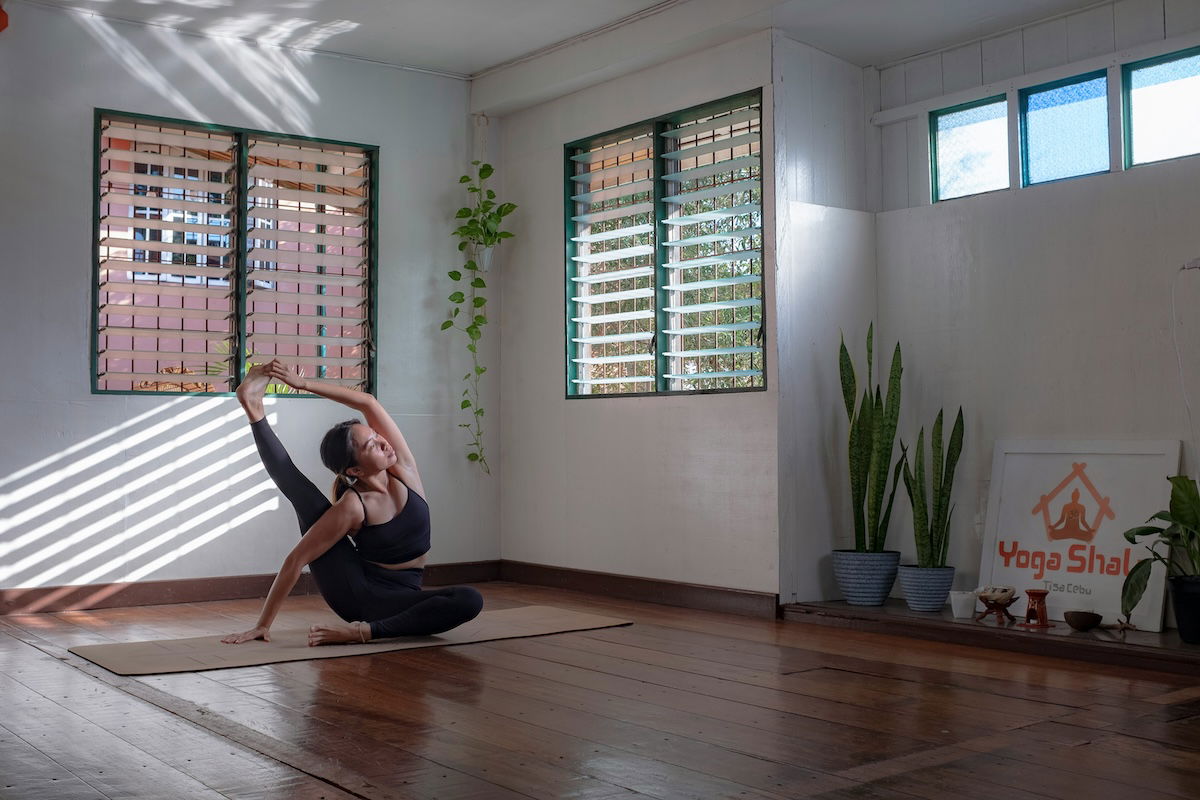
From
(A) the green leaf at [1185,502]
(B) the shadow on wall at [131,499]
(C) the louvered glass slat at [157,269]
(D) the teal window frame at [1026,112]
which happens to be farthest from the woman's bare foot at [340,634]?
(D) the teal window frame at [1026,112]

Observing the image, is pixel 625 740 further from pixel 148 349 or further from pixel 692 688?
pixel 148 349

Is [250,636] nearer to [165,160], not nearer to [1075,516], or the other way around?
[165,160]

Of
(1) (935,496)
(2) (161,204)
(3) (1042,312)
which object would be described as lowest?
(1) (935,496)

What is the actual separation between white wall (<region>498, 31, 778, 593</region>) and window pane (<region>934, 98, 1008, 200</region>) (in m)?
0.86

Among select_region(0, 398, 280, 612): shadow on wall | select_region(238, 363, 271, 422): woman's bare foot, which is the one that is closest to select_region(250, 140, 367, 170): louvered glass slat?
select_region(0, 398, 280, 612): shadow on wall

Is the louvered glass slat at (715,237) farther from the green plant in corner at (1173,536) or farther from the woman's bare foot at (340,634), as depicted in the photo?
the woman's bare foot at (340,634)

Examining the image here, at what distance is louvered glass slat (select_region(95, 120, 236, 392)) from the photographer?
571 centimetres

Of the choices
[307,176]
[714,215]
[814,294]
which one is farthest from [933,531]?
[307,176]

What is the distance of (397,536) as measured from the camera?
Answer: 4367 millimetres

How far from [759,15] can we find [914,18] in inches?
26.3

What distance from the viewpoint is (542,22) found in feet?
19.2

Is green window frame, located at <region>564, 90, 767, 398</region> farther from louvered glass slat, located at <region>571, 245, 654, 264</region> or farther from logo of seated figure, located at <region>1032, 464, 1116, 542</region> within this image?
logo of seated figure, located at <region>1032, 464, 1116, 542</region>

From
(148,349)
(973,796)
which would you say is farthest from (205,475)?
(973,796)

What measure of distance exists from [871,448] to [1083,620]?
1.16m
